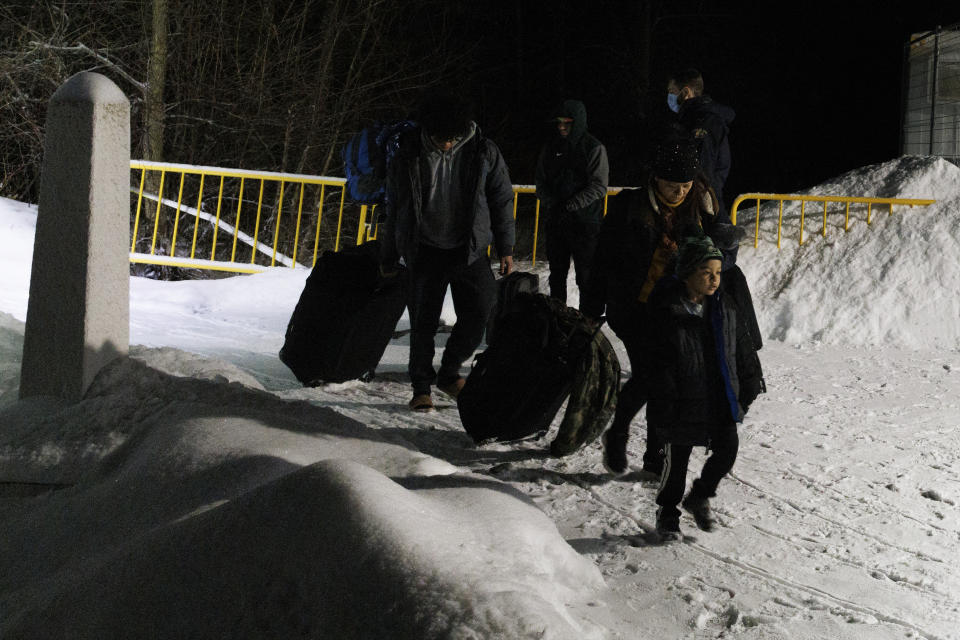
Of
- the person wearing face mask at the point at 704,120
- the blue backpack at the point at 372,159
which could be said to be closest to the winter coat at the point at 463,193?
the blue backpack at the point at 372,159

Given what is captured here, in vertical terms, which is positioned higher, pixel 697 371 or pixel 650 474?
pixel 697 371

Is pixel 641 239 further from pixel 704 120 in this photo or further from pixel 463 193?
pixel 704 120

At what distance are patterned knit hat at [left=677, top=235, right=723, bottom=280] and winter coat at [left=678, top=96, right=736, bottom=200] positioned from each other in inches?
99.7

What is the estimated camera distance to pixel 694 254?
388 centimetres

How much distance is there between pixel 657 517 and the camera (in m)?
3.94

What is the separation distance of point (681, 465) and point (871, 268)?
6.11m

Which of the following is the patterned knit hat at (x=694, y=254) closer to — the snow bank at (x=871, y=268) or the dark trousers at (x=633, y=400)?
the dark trousers at (x=633, y=400)

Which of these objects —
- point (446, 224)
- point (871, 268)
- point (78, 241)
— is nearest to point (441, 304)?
point (446, 224)

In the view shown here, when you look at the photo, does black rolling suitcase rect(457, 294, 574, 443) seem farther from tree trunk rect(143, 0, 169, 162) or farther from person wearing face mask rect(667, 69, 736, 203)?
tree trunk rect(143, 0, 169, 162)

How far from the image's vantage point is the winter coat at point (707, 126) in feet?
20.9

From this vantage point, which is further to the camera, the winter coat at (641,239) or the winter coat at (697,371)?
the winter coat at (641,239)

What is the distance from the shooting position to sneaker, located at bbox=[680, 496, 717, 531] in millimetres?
3986

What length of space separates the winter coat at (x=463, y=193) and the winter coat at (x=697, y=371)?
1863 mm

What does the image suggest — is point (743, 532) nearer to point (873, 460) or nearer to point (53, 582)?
point (873, 460)
